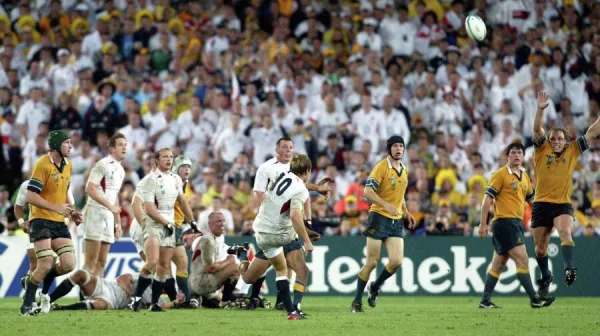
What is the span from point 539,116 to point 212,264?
17.0 feet

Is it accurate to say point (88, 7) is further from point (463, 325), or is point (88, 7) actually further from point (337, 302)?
point (463, 325)

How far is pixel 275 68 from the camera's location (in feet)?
83.7

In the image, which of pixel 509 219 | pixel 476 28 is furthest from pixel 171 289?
pixel 476 28

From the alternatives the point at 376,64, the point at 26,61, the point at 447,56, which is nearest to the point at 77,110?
the point at 26,61

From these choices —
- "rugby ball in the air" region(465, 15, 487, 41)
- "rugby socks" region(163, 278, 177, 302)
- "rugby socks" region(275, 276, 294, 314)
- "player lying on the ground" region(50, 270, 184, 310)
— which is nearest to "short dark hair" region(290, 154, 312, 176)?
"rugby socks" region(275, 276, 294, 314)

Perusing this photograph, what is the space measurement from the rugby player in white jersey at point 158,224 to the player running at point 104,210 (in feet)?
2.33

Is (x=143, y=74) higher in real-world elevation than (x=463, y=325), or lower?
higher

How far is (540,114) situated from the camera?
15.2 meters

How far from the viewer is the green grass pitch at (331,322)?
1182 cm

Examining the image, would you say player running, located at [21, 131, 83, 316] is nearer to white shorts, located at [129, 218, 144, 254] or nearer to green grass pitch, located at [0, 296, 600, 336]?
green grass pitch, located at [0, 296, 600, 336]

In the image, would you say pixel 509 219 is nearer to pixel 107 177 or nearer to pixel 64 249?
pixel 107 177

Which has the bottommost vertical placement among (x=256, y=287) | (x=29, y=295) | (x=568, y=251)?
(x=29, y=295)

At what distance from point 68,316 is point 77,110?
1043cm

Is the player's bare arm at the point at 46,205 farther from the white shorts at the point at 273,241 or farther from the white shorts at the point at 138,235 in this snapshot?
the white shorts at the point at 273,241
